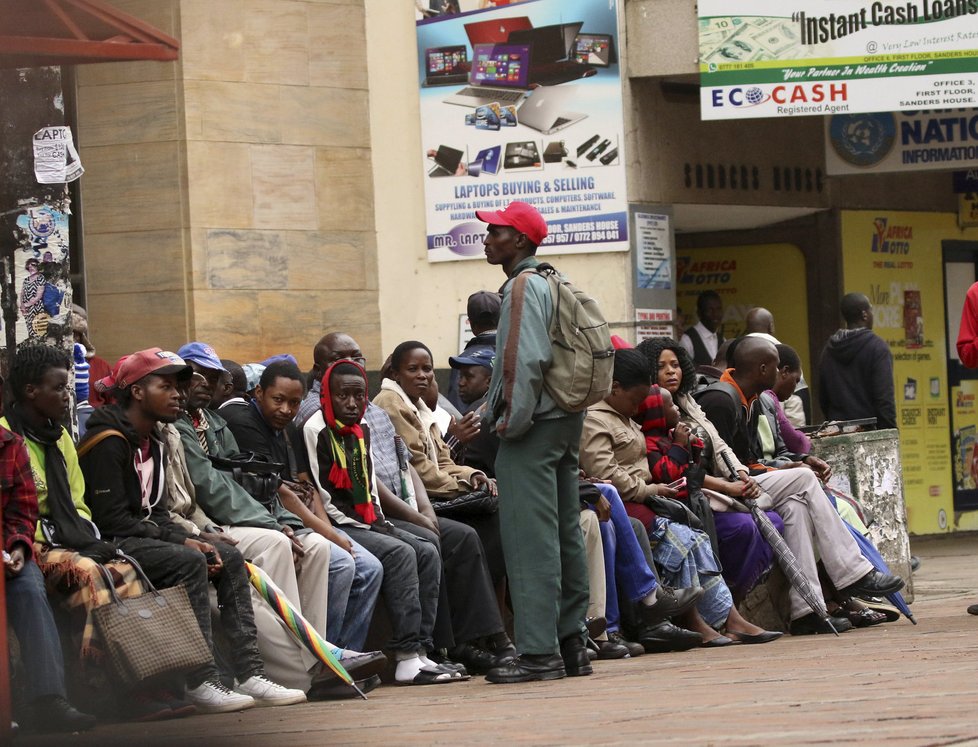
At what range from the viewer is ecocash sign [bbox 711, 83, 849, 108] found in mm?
13320

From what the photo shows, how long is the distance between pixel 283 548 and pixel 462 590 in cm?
113

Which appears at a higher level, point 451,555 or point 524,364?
point 524,364

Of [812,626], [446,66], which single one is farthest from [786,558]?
[446,66]

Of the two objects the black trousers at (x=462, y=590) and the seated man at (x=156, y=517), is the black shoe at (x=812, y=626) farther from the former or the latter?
the seated man at (x=156, y=517)

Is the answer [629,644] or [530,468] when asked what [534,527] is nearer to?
[530,468]

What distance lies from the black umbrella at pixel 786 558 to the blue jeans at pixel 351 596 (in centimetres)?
259

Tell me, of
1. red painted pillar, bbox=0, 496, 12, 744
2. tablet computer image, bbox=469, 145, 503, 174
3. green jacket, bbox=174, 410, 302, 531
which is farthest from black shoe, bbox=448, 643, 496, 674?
tablet computer image, bbox=469, 145, 503, 174

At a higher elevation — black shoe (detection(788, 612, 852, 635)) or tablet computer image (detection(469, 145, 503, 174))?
tablet computer image (detection(469, 145, 503, 174))

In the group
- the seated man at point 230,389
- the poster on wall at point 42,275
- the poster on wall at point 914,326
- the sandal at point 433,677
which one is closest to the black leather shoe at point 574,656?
the sandal at point 433,677

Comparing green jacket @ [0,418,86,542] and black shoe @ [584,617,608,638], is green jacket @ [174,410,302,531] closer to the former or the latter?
green jacket @ [0,418,86,542]

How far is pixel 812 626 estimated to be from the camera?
10.4m

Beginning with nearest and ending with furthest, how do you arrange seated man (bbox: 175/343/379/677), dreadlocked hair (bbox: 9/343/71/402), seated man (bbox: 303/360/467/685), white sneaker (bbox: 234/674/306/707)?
dreadlocked hair (bbox: 9/343/71/402), white sneaker (bbox: 234/674/306/707), seated man (bbox: 175/343/379/677), seated man (bbox: 303/360/467/685)

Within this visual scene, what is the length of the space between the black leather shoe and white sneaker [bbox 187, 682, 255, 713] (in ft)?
4.65

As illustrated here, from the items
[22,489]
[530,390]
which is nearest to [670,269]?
[530,390]
